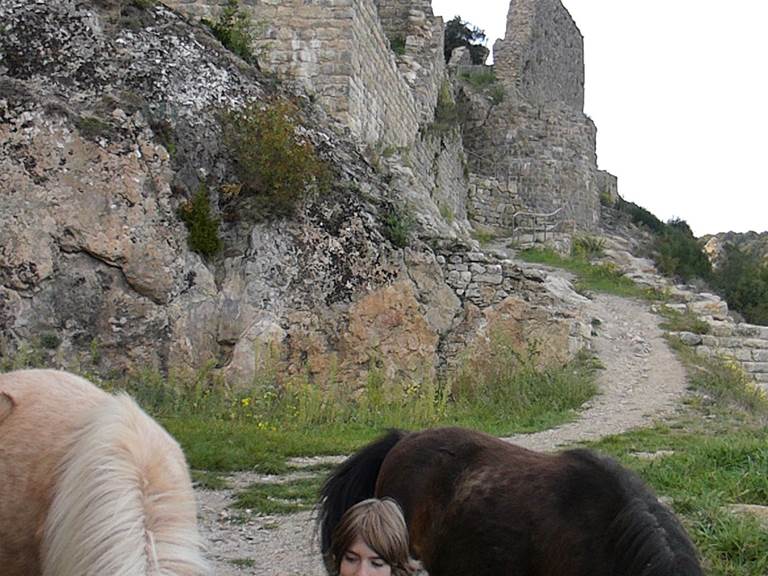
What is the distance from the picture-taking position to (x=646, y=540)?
380cm

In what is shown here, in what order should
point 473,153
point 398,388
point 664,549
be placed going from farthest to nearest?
point 473,153 → point 398,388 → point 664,549

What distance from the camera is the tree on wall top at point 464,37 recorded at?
3900cm

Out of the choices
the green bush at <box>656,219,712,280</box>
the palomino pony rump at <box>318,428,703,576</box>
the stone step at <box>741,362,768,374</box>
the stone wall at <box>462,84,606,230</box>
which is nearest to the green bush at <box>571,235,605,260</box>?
the green bush at <box>656,219,712,280</box>

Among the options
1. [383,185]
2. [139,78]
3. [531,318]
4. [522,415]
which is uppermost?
[139,78]

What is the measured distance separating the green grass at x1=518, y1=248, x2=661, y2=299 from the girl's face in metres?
16.2

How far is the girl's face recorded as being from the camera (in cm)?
363

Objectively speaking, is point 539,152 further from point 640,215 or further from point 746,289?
point 640,215

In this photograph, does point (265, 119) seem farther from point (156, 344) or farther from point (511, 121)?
point (511, 121)

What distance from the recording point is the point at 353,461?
17.2 feet

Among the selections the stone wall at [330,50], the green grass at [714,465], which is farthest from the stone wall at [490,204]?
the green grass at [714,465]

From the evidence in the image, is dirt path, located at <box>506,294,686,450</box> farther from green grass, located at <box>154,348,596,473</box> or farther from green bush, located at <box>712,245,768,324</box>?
green bush, located at <box>712,245,768,324</box>

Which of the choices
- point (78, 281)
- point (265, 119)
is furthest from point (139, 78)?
point (78, 281)

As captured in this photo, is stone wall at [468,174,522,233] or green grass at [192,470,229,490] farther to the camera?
stone wall at [468,174,522,233]

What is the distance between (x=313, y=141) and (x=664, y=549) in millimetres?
11047
